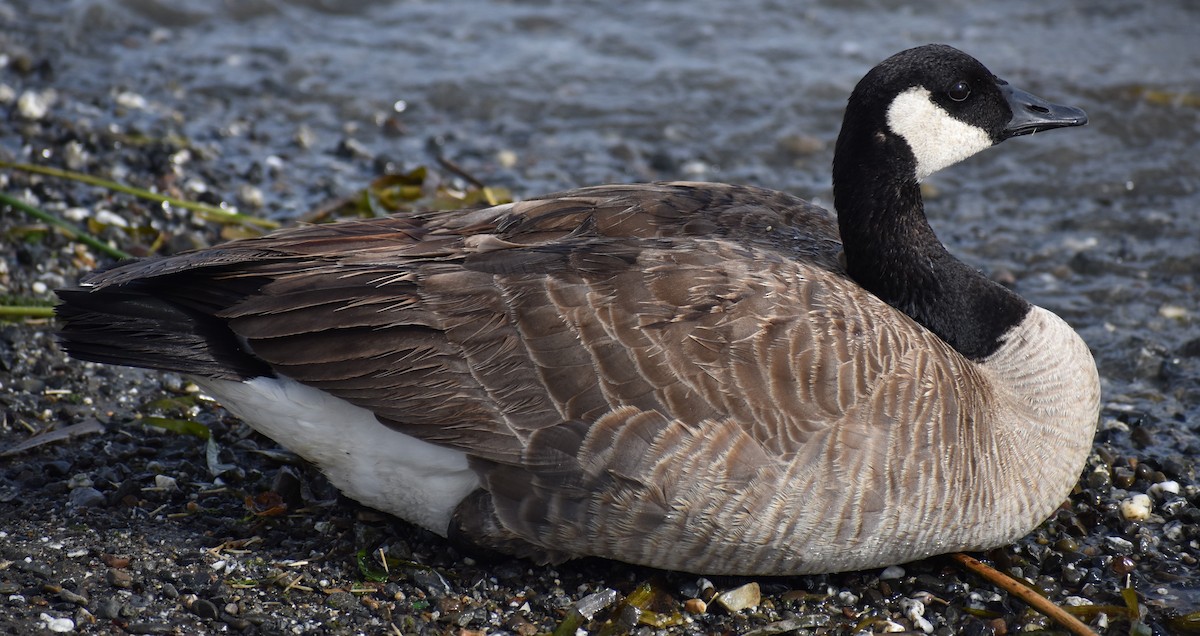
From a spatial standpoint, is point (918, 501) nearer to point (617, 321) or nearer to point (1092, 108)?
point (617, 321)

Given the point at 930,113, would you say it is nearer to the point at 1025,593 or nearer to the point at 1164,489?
the point at 1025,593

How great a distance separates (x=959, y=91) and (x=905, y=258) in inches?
28.7

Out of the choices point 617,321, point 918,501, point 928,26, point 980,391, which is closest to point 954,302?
point 980,391

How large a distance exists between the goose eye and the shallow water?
2159mm

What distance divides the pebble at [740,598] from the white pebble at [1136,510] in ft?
5.92

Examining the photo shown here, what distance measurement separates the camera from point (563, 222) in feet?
16.2

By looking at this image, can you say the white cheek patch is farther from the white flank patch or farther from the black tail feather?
the black tail feather

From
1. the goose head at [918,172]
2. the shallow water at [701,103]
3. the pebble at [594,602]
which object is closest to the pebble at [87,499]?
the pebble at [594,602]

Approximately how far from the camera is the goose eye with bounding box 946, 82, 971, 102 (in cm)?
494

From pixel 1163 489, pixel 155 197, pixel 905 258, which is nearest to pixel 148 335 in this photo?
pixel 155 197

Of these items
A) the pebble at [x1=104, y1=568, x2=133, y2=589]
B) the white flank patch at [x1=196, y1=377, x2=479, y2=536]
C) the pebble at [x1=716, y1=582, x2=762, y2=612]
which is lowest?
the pebble at [x1=716, y1=582, x2=762, y2=612]

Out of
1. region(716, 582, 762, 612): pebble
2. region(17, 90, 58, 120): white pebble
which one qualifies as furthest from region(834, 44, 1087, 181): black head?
region(17, 90, 58, 120): white pebble

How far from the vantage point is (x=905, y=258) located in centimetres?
496

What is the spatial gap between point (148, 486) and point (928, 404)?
10.6 ft
